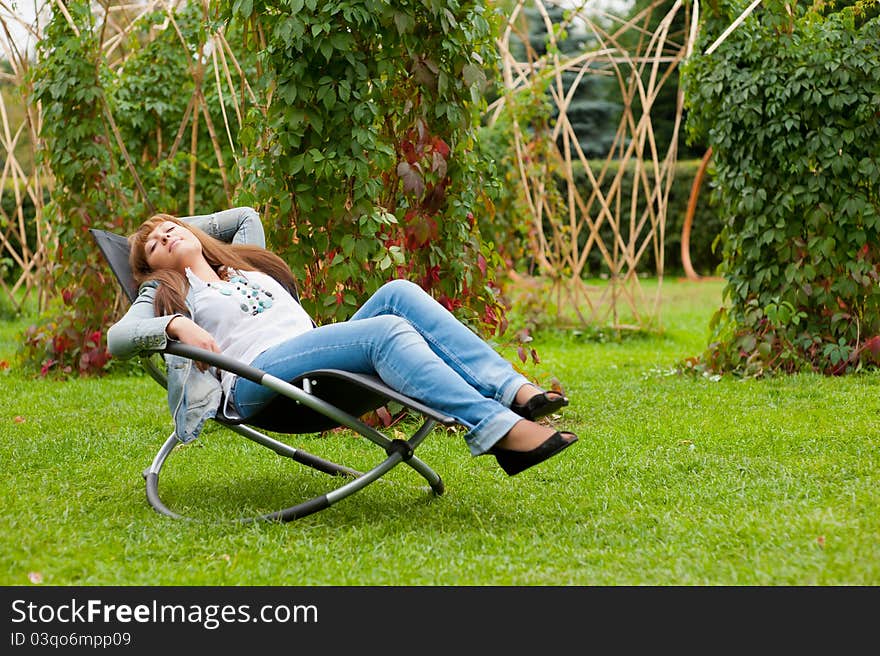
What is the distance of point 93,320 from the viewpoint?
531 cm

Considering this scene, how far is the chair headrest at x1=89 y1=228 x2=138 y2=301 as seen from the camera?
2955 millimetres

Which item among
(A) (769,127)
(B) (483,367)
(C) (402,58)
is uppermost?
(C) (402,58)

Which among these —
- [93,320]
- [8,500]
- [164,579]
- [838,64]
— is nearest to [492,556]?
[164,579]

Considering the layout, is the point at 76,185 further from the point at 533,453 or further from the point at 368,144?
the point at 533,453

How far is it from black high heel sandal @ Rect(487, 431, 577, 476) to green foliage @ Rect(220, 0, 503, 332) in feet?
4.19

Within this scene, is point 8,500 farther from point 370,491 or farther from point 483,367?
point 483,367

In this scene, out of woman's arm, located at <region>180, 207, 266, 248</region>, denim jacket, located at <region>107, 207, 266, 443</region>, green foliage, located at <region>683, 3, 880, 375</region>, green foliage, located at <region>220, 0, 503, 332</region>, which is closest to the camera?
denim jacket, located at <region>107, 207, 266, 443</region>

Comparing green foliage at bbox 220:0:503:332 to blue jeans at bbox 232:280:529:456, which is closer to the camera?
blue jeans at bbox 232:280:529:456

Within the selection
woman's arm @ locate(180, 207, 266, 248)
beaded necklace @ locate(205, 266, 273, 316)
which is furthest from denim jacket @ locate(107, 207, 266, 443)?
woman's arm @ locate(180, 207, 266, 248)

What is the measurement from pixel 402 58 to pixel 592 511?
179 cm

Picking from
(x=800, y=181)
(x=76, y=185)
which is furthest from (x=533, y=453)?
(x=76, y=185)

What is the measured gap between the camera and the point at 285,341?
8.87 feet

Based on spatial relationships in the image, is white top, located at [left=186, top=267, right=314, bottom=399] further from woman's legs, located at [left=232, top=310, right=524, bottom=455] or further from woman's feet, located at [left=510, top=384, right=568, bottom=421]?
woman's feet, located at [left=510, top=384, right=568, bottom=421]

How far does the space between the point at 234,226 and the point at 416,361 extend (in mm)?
1102
